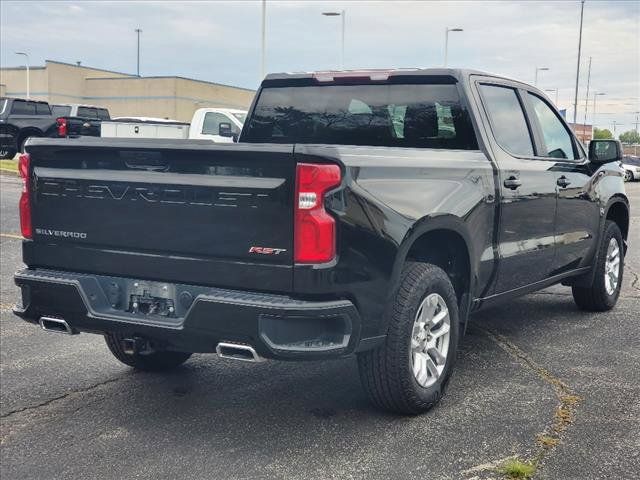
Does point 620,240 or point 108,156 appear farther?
point 620,240

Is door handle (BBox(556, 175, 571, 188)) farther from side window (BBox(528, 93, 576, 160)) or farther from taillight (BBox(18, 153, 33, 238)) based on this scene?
taillight (BBox(18, 153, 33, 238))

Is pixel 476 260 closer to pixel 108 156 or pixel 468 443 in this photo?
pixel 468 443

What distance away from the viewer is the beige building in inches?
2474

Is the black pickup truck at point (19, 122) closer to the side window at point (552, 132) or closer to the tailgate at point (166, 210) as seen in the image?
the side window at point (552, 132)

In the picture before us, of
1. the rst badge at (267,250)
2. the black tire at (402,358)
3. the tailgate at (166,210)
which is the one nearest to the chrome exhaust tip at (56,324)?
the tailgate at (166,210)

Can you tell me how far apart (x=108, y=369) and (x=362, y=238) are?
245 cm

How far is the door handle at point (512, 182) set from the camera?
5145mm

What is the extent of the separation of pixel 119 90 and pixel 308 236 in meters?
65.1

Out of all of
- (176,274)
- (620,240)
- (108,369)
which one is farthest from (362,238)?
(620,240)

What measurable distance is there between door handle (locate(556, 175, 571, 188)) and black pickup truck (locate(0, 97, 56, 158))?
859 inches

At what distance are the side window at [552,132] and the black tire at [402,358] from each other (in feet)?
6.69

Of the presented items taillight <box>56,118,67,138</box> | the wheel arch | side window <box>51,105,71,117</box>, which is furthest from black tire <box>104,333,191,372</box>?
side window <box>51,105,71,117</box>

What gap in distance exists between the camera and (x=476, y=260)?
4820mm

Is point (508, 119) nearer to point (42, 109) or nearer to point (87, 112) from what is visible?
point (42, 109)
